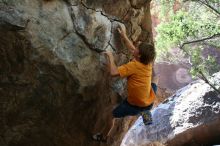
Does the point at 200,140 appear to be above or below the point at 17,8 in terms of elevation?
below

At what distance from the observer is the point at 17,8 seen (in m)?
4.55

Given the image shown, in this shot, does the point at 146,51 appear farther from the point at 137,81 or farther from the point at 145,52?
the point at 137,81

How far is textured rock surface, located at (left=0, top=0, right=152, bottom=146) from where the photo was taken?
4680 mm

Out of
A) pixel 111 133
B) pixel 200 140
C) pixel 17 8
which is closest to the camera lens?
pixel 17 8

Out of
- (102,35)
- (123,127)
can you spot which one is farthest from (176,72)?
(102,35)

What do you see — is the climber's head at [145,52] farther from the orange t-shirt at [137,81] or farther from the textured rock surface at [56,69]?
the textured rock surface at [56,69]

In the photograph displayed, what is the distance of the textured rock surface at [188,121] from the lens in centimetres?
988

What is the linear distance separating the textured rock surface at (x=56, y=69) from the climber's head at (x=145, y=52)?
71 centimetres

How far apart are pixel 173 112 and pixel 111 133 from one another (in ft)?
14.4

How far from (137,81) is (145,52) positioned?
1.49 feet

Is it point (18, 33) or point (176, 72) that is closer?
point (18, 33)

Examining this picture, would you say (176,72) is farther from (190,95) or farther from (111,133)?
(111,133)

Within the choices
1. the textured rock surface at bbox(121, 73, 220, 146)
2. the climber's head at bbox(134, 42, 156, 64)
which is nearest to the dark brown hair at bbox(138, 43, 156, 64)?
the climber's head at bbox(134, 42, 156, 64)

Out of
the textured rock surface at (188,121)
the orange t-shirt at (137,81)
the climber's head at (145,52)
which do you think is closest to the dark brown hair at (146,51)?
the climber's head at (145,52)
